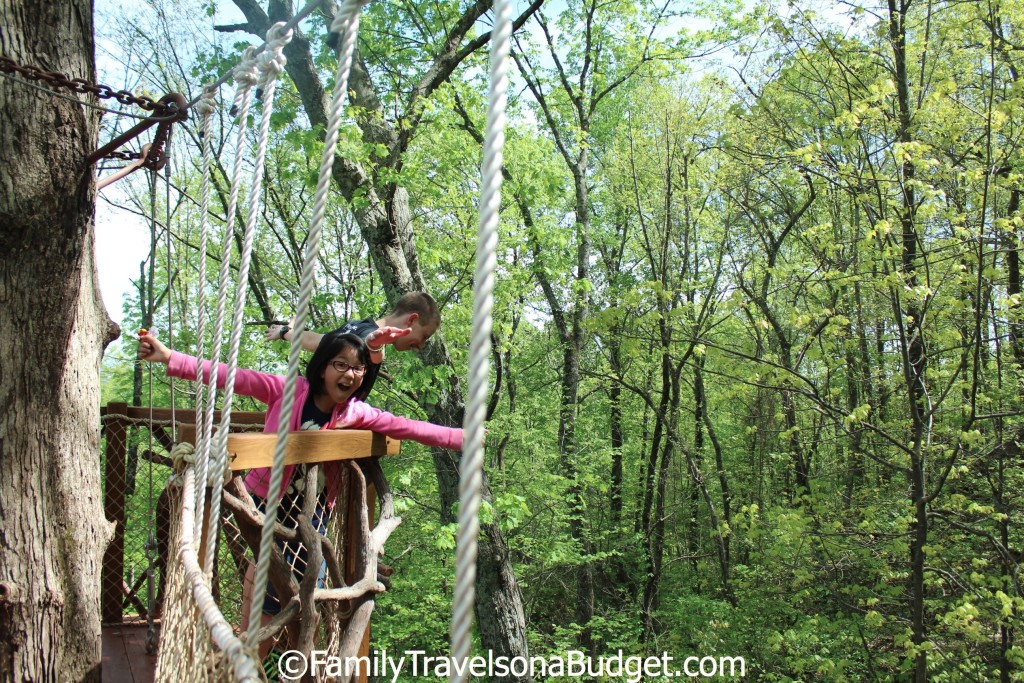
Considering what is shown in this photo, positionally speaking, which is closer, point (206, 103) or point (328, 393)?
point (206, 103)

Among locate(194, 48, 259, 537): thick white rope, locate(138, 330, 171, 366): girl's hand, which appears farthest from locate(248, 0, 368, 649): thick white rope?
locate(138, 330, 171, 366): girl's hand

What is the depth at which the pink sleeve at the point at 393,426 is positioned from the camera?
7.98ft

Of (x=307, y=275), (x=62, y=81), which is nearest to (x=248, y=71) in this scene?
(x=62, y=81)

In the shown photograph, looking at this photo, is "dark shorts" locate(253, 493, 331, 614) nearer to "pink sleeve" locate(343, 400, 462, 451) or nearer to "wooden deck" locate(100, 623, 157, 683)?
"pink sleeve" locate(343, 400, 462, 451)

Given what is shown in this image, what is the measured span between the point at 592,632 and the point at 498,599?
4758mm

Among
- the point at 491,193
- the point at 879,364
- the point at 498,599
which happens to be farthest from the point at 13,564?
the point at 879,364

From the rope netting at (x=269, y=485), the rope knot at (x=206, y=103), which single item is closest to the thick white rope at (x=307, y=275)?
the rope netting at (x=269, y=485)

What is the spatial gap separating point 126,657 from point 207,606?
6.48 ft

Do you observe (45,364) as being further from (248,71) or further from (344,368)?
(248,71)

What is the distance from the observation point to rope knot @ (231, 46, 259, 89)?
1.83 meters

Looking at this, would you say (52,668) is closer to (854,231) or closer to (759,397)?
(854,231)

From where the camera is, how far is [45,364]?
6.30ft

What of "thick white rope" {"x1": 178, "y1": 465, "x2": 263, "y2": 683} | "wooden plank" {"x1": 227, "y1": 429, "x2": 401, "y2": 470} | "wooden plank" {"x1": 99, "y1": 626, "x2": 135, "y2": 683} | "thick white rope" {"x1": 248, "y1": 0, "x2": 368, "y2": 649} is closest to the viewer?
"thick white rope" {"x1": 248, "y1": 0, "x2": 368, "y2": 649}

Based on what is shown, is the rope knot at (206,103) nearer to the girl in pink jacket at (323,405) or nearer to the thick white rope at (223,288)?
the thick white rope at (223,288)
